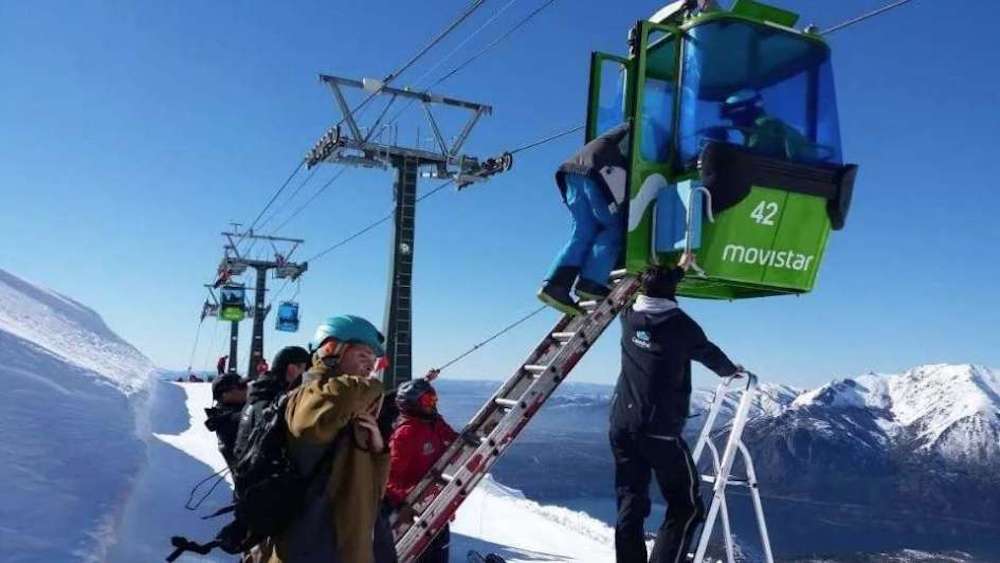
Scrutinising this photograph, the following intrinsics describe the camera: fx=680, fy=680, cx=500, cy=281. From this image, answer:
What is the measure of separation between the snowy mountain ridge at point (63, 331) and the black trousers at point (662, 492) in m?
14.2

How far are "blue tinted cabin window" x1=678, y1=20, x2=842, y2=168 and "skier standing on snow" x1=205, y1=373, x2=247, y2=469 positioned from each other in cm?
474

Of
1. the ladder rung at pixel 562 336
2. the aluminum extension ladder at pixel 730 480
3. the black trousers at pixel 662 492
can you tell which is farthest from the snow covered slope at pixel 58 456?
the aluminum extension ladder at pixel 730 480

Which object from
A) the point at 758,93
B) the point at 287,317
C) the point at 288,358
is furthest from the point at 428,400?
the point at 287,317

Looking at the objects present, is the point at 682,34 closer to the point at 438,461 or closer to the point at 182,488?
the point at 438,461

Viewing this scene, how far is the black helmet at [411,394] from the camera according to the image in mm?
6152

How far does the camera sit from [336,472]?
289cm

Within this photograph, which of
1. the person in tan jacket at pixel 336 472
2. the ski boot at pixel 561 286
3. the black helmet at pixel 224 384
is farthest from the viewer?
the black helmet at pixel 224 384

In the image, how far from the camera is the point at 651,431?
4.41 metres

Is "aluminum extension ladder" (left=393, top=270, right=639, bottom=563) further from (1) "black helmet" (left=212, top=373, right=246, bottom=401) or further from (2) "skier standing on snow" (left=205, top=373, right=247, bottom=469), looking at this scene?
(1) "black helmet" (left=212, top=373, right=246, bottom=401)

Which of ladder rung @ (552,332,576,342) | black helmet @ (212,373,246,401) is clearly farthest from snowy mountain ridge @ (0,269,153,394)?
ladder rung @ (552,332,576,342)

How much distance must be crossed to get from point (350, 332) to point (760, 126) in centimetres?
329

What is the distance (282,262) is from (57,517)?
38.8 meters

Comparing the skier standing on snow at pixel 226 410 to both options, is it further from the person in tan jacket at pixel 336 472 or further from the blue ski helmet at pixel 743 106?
the blue ski helmet at pixel 743 106

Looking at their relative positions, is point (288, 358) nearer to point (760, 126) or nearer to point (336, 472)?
point (336, 472)
